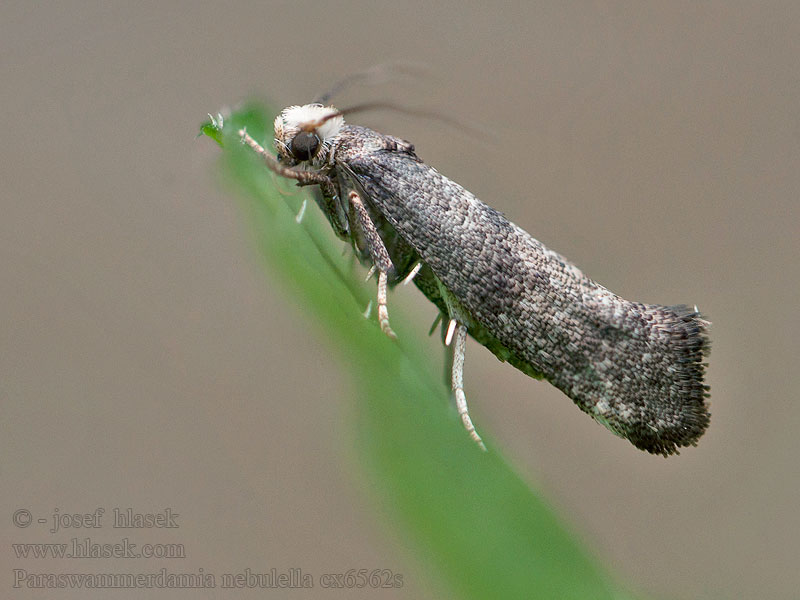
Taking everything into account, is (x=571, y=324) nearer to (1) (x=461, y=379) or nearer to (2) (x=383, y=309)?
(1) (x=461, y=379)

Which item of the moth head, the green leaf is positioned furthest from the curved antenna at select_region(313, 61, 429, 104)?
the green leaf

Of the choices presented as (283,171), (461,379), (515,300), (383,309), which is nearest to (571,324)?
(515,300)

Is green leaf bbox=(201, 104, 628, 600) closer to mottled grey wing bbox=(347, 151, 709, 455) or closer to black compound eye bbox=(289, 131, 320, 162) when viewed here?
mottled grey wing bbox=(347, 151, 709, 455)

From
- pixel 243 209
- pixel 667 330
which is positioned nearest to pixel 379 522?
pixel 243 209

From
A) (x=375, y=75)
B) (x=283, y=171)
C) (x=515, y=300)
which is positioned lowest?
(x=283, y=171)

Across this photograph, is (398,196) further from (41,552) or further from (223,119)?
(41,552)

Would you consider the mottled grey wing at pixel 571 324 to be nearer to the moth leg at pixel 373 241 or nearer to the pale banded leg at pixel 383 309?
the moth leg at pixel 373 241
